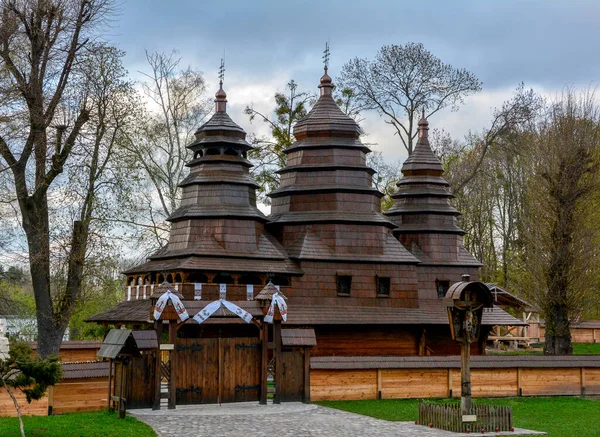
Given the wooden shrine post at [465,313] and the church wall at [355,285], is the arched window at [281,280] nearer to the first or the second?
the church wall at [355,285]

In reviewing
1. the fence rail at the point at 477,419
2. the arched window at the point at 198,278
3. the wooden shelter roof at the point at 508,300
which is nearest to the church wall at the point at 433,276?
the wooden shelter roof at the point at 508,300

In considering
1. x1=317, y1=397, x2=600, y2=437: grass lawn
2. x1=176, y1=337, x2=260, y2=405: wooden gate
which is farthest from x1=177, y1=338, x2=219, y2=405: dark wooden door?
x1=317, y1=397, x2=600, y2=437: grass lawn

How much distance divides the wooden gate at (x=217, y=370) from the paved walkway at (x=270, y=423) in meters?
0.29

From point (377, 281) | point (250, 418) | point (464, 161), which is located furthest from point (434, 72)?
point (250, 418)

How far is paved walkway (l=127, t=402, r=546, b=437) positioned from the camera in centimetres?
1591

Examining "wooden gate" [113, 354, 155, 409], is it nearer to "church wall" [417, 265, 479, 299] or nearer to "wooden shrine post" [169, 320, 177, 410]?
"wooden shrine post" [169, 320, 177, 410]

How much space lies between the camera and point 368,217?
31.8m

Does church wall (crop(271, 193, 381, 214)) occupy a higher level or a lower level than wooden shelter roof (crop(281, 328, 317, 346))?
higher

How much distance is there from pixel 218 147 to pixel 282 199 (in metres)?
3.37

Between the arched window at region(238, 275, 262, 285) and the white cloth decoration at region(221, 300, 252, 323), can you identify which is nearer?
the white cloth decoration at region(221, 300, 252, 323)

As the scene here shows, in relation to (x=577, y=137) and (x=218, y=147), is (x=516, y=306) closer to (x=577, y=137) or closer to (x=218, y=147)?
(x=577, y=137)

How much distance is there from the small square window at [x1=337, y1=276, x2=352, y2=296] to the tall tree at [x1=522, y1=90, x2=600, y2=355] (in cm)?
709

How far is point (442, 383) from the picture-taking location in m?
23.5

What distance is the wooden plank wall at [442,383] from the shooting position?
881 inches
